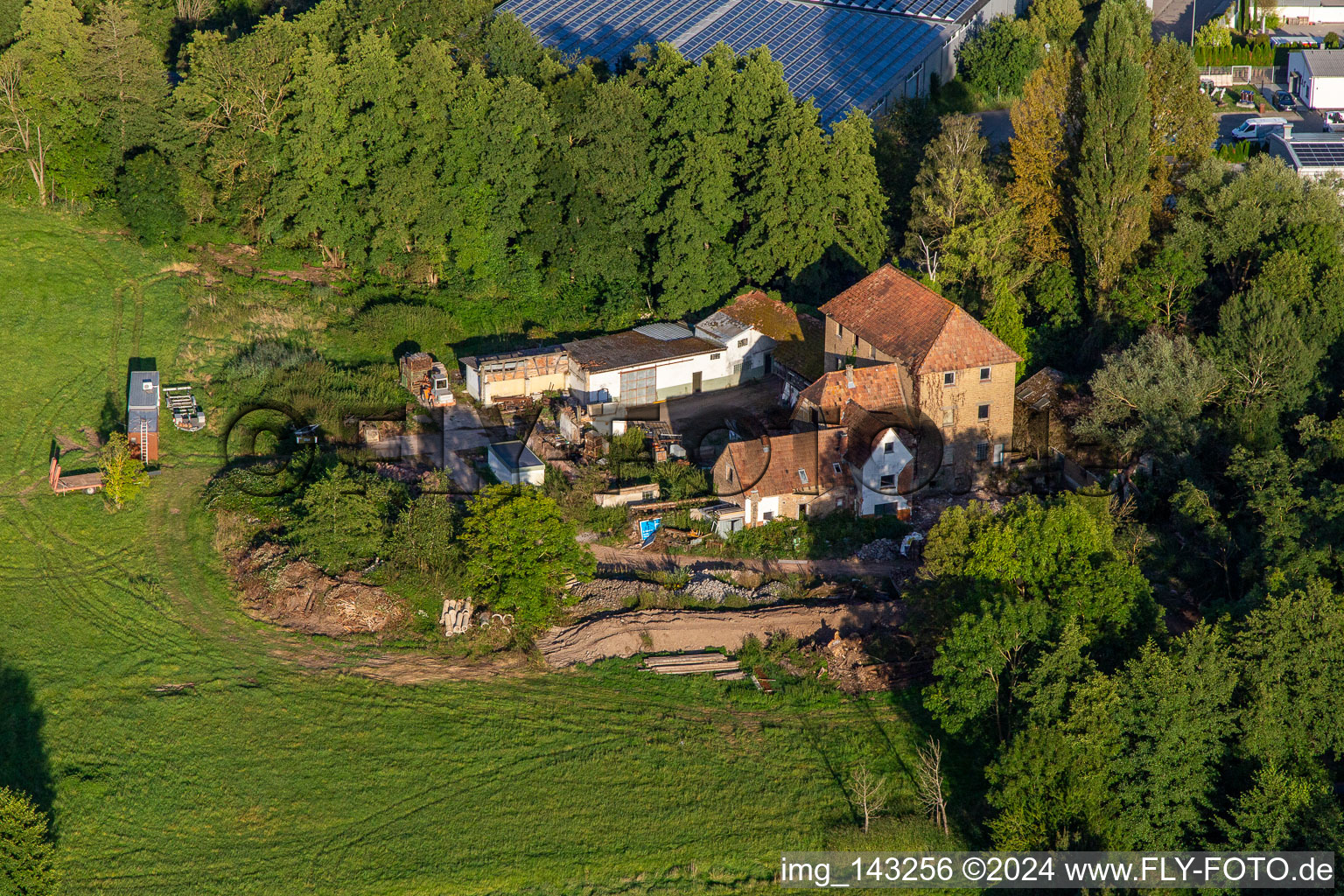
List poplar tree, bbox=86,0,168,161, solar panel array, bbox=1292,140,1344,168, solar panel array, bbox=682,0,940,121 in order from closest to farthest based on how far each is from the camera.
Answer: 1. poplar tree, bbox=86,0,168,161
2. solar panel array, bbox=1292,140,1344,168
3. solar panel array, bbox=682,0,940,121

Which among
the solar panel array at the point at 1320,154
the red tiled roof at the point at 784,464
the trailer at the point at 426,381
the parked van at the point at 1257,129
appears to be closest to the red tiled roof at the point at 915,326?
the red tiled roof at the point at 784,464

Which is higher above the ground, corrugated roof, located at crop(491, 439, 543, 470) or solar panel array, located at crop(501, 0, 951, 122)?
solar panel array, located at crop(501, 0, 951, 122)

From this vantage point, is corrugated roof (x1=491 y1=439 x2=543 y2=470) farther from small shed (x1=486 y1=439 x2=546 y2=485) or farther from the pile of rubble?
the pile of rubble

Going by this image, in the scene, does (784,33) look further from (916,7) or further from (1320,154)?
(1320,154)

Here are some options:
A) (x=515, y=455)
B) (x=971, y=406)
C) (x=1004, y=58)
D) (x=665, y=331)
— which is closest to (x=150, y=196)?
(x=515, y=455)

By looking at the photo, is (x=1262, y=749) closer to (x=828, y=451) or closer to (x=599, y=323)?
(x=828, y=451)

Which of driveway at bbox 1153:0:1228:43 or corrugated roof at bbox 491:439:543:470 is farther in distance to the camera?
driveway at bbox 1153:0:1228:43

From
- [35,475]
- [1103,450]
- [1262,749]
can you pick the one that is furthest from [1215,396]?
[35,475]

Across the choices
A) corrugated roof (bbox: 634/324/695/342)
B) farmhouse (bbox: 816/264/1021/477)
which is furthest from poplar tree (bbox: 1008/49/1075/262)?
corrugated roof (bbox: 634/324/695/342)
